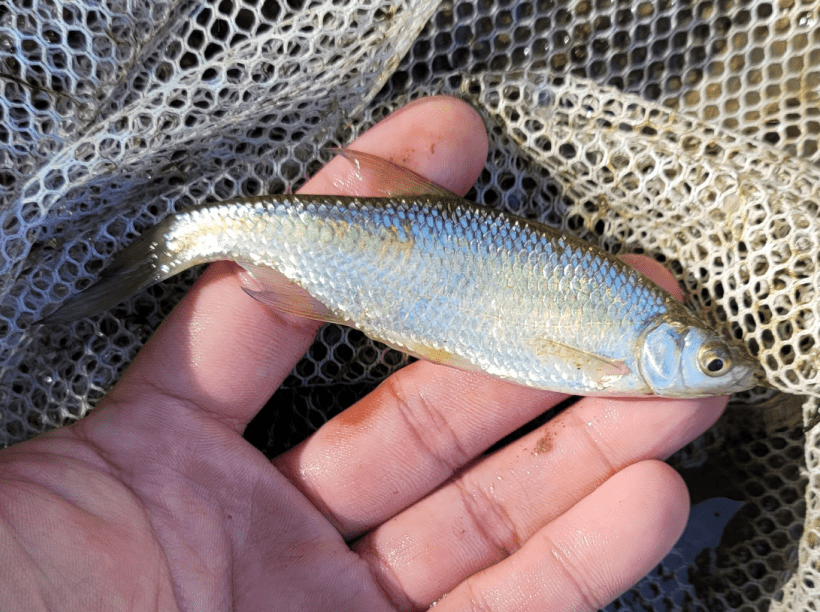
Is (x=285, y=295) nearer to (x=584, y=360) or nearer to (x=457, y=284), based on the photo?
(x=457, y=284)

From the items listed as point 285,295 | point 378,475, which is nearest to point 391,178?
point 285,295

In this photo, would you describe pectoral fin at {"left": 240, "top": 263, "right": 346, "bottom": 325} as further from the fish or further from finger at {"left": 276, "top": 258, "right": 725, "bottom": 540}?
finger at {"left": 276, "top": 258, "right": 725, "bottom": 540}

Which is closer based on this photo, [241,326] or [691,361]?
[691,361]

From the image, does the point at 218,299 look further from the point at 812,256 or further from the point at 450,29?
the point at 812,256

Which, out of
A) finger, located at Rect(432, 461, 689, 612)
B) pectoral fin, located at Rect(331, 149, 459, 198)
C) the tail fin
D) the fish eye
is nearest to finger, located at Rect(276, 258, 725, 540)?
finger, located at Rect(432, 461, 689, 612)

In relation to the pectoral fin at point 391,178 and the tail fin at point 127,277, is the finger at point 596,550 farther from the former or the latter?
the tail fin at point 127,277

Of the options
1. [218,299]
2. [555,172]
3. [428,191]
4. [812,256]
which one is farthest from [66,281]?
[812,256]
